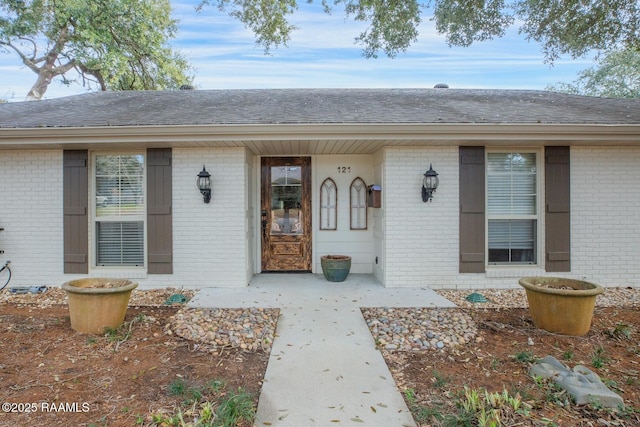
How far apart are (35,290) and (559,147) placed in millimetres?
8145

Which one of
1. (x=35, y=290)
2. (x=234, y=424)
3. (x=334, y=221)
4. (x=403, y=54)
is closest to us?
(x=234, y=424)

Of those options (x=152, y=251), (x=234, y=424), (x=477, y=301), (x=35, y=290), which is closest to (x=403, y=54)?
(x=477, y=301)

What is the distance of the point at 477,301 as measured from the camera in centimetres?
441

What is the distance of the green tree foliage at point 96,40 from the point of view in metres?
10.8

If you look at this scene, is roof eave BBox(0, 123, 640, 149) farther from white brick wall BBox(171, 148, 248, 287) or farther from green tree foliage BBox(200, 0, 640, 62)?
green tree foliage BBox(200, 0, 640, 62)

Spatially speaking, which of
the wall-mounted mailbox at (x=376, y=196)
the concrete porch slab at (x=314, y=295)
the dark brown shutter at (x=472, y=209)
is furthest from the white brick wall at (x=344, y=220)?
the dark brown shutter at (x=472, y=209)

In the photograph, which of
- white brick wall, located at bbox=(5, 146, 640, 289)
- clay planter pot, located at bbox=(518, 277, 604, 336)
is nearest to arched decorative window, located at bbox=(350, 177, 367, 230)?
white brick wall, located at bbox=(5, 146, 640, 289)

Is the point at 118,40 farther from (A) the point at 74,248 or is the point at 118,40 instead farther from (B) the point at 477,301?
(B) the point at 477,301

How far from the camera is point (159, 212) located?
502 centimetres

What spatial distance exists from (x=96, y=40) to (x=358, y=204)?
11.1 metres

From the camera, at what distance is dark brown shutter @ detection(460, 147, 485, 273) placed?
16.5 ft

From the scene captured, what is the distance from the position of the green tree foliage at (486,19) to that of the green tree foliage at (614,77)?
43.3 ft

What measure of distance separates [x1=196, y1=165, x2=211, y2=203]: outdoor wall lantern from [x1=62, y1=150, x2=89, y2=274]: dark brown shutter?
5.81ft

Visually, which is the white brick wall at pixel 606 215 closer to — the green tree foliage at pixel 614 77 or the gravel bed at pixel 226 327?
the gravel bed at pixel 226 327
